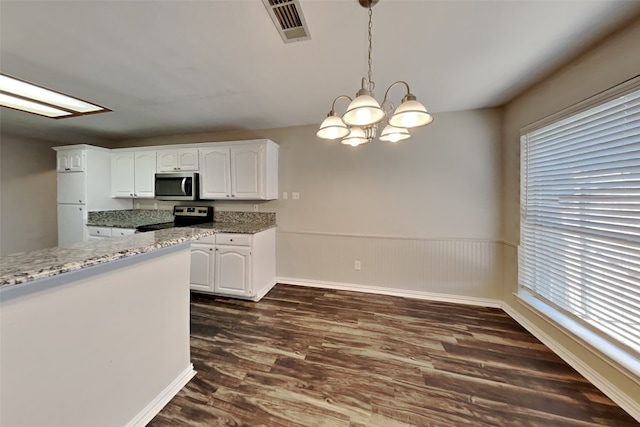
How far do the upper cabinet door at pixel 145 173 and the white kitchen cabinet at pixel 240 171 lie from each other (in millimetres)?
889

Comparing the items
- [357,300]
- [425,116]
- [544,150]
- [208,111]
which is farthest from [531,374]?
[208,111]

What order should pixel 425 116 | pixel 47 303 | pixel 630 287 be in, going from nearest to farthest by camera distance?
pixel 47 303
pixel 425 116
pixel 630 287

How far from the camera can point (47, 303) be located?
0.92m

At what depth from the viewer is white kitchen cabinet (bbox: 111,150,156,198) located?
3477mm

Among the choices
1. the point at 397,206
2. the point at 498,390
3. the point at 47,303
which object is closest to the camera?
the point at 47,303

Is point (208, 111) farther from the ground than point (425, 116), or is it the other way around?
point (208, 111)

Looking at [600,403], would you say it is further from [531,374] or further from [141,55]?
[141,55]

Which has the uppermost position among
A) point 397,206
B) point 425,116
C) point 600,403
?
point 425,116

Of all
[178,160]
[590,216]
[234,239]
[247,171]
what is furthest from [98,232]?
[590,216]

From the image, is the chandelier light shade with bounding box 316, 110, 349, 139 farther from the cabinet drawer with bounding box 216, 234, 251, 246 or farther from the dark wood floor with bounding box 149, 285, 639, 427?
the cabinet drawer with bounding box 216, 234, 251, 246

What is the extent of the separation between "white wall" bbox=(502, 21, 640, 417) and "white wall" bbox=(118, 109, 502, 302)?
0.15m

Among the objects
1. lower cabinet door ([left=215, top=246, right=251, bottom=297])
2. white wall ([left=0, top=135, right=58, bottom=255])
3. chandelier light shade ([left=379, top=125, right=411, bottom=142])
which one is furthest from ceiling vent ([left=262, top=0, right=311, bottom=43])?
white wall ([left=0, top=135, right=58, bottom=255])

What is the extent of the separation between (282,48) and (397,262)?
265 centimetres

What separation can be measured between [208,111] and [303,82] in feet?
4.58
